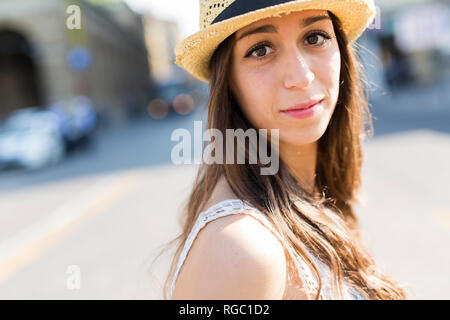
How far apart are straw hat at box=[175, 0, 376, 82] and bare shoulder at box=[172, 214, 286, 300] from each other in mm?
589

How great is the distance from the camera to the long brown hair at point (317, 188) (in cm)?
147

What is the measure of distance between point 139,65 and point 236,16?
59.8 meters

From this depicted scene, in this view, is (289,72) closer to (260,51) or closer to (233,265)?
(260,51)

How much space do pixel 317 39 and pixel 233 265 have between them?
82cm

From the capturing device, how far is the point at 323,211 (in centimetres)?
173

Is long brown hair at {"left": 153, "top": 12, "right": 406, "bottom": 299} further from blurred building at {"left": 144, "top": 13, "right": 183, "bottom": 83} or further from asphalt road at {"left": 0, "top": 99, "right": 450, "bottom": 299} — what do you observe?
blurred building at {"left": 144, "top": 13, "right": 183, "bottom": 83}

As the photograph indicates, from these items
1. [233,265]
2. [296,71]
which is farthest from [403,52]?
[233,265]

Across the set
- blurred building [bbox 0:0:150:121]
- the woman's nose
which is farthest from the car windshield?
the woman's nose

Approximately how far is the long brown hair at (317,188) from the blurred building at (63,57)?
15.4 meters

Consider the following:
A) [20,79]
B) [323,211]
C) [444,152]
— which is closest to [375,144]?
[444,152]

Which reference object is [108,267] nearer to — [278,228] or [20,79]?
[278,228]

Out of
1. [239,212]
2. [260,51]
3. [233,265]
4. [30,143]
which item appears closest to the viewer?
[233,265]

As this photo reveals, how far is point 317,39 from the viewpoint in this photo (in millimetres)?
1584

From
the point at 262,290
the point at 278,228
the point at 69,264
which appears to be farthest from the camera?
the point at 69,264
